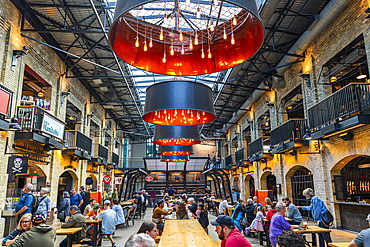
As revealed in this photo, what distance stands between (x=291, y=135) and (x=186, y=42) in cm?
1115

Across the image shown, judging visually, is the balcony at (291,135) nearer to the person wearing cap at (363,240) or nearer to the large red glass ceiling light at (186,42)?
the person wearing cap at (363,240)

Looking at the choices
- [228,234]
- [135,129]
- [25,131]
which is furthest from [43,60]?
[135,129]

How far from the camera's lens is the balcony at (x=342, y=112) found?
921 centimetres

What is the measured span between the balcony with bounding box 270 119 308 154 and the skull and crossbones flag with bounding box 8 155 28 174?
11972 mm

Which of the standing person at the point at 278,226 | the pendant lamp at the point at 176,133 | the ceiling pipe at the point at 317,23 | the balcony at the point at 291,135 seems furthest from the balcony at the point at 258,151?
the standing person at the point at 278,226

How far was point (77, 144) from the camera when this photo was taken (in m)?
16.8

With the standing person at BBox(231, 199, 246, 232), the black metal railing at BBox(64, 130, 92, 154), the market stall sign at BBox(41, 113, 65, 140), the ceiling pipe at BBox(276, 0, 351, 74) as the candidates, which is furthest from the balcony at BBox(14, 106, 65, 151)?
the ceiling pipe at BBox(276, 0, 351, 74)

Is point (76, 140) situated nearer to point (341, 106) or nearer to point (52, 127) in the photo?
point (52, 127)

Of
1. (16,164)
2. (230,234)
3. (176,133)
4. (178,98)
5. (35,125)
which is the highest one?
(35,125)

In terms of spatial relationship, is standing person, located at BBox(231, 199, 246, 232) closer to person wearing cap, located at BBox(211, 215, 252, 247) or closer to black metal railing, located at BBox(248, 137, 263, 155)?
person wearing cap, located at BBox(211, 215, 252, 247)

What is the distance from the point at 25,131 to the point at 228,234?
10138mm

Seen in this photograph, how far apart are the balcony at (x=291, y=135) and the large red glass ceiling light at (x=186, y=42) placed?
419 inches

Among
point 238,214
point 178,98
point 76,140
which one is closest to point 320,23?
point 238,214

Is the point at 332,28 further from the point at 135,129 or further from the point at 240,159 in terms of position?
the point at 135,129
